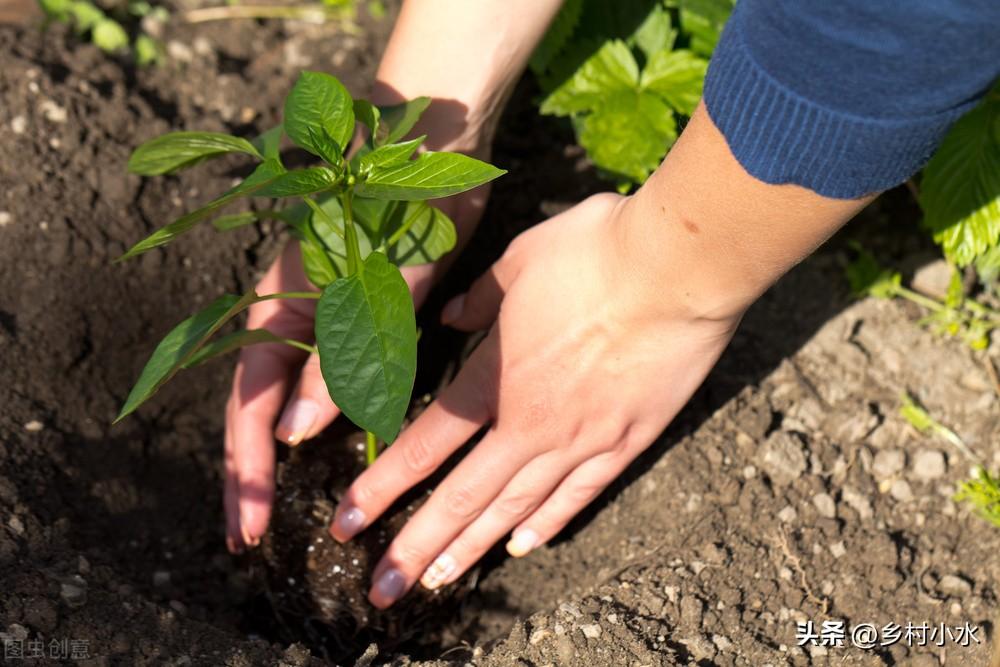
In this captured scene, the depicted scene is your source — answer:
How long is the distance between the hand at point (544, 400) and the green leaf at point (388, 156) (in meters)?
0.37

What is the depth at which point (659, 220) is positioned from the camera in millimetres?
1455

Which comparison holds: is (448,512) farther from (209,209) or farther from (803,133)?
(803,133)

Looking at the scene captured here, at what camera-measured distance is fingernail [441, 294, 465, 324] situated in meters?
1.91

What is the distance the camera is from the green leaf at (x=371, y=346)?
1.23 meters

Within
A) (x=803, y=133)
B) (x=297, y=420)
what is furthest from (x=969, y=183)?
(x=297, y=420)

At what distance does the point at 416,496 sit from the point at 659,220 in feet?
2.52

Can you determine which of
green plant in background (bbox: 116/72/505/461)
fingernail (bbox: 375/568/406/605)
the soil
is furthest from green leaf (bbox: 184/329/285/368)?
fingernail (bbox: 375/568/406/605)

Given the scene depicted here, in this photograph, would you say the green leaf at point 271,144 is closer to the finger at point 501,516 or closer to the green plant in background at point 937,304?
the finger at point 501,516

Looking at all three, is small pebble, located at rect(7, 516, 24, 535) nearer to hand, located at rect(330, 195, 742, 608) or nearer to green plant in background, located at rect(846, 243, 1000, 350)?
hand, located at rect(330, 195, 742, 608)

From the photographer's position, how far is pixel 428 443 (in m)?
1.73

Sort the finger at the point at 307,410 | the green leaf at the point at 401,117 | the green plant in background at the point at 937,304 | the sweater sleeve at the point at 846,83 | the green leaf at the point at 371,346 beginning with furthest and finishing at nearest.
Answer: the green plant in background at the point at 937,304
the finger at the point at 307,410
the green leaf at the point at 401,117
the green leaf at the point at 371,346
the sweater sleeve at the point at 846,83

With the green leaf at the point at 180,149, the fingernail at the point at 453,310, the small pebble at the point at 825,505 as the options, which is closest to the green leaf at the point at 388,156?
the green leaf at the point at 180,149

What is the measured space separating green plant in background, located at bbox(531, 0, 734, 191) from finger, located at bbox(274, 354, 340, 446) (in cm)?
68

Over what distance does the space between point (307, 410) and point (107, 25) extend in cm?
120
